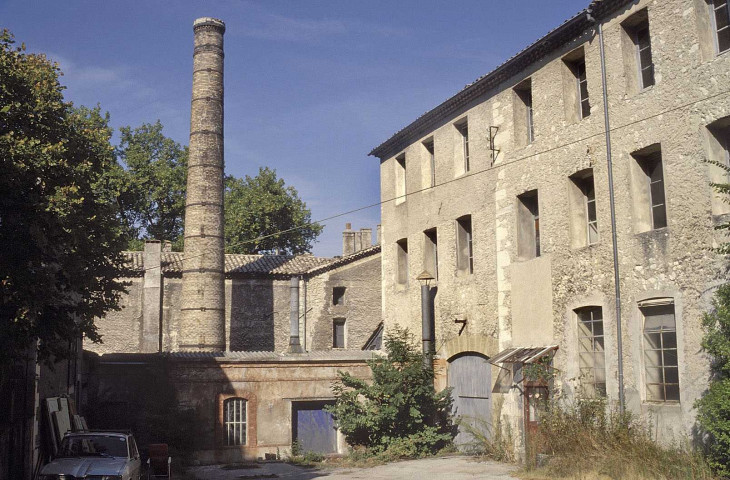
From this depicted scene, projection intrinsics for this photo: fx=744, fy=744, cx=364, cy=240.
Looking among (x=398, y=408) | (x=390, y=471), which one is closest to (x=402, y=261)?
(x=398, y=408)

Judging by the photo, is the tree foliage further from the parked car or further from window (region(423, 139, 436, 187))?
the parked car

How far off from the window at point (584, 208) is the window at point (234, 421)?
1102 centimetres

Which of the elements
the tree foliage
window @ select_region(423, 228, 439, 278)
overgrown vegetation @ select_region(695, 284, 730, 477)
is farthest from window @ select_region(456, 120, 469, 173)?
overgrown vegetation @ select_region(695, 284, 730, 477)

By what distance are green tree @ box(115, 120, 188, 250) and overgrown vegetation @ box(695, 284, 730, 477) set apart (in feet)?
115

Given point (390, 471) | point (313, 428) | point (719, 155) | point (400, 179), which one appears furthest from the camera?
point (400, 179)

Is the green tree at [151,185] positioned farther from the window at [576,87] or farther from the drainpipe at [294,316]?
the window at [576,87]

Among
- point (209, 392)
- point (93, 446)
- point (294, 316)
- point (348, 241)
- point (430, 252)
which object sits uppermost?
point (348, 241)

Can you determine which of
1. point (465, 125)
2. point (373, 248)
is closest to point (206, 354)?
point (465, 125)

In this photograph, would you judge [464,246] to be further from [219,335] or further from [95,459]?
[219,335]

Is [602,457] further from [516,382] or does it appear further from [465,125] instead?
[465,125]

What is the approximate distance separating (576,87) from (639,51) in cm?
193

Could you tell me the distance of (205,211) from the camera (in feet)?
93.7

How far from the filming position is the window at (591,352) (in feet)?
50.3

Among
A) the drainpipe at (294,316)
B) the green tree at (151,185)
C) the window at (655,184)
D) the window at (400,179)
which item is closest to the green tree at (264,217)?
the green tree at (151,185)
